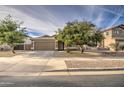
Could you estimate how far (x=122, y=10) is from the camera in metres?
10.8

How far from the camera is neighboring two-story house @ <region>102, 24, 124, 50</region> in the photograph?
13.5m

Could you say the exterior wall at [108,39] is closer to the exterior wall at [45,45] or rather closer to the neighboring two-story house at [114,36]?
the neighboring two-story house at [114,36]

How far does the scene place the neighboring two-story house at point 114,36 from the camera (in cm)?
1346

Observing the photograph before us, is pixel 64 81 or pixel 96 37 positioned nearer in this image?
pixel 64 81

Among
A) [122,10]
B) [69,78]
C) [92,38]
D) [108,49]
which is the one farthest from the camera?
[92,38]

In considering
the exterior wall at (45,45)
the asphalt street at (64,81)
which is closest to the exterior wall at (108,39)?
the exterior wall at (45,45)

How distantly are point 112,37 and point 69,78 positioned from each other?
6949 millimetres

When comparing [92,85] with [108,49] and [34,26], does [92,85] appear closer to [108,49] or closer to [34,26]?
[34,26]

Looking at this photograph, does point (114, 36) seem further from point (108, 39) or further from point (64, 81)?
point (64, 81)

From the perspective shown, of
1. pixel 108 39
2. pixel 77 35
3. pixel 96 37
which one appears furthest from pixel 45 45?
pixel 108 39

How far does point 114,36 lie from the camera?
14.7 metres

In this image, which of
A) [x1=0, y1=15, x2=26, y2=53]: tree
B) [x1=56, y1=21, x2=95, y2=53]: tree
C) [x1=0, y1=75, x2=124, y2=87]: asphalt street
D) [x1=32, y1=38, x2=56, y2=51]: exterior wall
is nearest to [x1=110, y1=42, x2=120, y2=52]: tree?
[x1=56, y1=21, x2=95, y2=53]: tree
